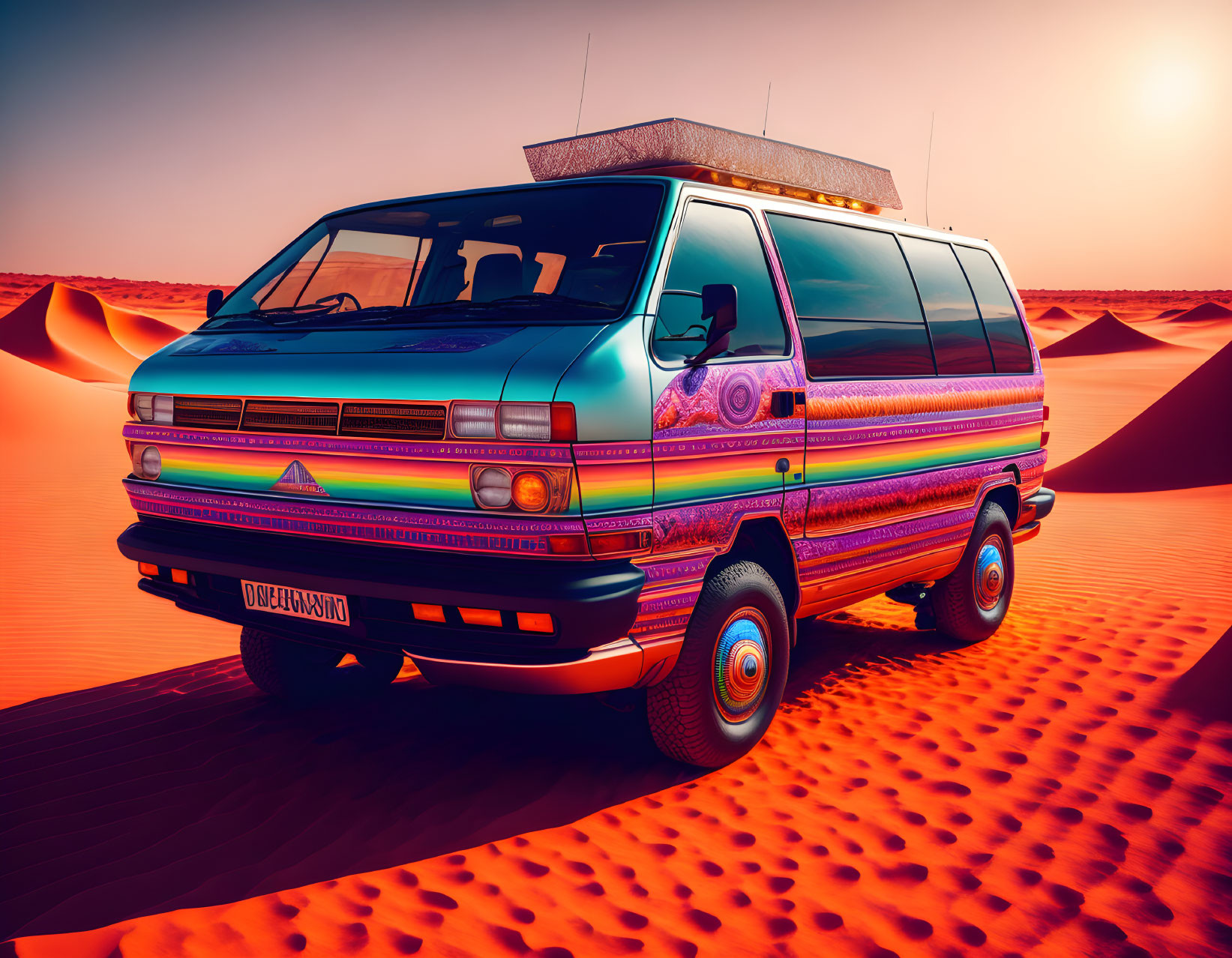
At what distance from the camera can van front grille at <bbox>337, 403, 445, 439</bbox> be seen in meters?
3.39

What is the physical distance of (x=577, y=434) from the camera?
10.6ft

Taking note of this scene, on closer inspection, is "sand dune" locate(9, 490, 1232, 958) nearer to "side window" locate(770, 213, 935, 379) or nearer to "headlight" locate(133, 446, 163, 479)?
"headlight" locate(133, 446, 163, 479)

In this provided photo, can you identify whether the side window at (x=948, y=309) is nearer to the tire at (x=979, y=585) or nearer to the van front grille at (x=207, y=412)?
the tire at (x=979, y=585)

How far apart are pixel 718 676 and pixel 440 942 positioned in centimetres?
162

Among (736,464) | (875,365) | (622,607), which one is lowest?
(622,607)

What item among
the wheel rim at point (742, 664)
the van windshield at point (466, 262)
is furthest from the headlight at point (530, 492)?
the wheel rim at point (742, 664)

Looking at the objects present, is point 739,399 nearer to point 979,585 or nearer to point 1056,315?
point 979,585

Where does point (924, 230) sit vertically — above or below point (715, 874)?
above

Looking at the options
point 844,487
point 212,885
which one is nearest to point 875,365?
point 844,487

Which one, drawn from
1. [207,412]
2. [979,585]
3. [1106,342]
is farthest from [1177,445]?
[1106,342]

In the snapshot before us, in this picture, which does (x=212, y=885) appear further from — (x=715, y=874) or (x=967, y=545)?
(x=967, y=545)

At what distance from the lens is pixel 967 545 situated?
20.2 ft

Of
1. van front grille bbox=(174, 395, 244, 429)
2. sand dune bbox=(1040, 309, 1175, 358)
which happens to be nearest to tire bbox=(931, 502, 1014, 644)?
van front grille bbox=(174, 395, 244, 429)

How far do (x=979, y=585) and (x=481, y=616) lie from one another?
430cm
